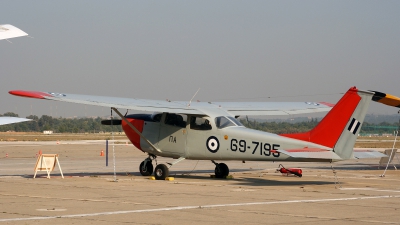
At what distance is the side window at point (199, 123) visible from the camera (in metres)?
19.2

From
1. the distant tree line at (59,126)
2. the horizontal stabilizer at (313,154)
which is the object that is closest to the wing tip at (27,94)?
the horizontal stabilizer at (313,154)

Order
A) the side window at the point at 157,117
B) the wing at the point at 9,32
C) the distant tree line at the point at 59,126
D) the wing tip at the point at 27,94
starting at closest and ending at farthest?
the wing at the point at 9,32 → the wing tip at the point at 27,94 → the side window at the point at 157,117 → the distant tree line at the point at 59,126

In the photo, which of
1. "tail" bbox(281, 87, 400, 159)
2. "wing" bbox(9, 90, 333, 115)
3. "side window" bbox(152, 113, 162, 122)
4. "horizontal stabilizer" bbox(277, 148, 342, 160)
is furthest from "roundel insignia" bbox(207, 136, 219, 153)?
"tail" bbox(281, 87, 400, 159)

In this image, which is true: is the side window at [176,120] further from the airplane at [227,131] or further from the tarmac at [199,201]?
the tarmac at [199,201]

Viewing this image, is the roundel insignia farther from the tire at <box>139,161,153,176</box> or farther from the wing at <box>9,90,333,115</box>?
the tire at <box>139,161,153,176</box>

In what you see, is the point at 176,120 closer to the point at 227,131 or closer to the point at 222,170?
the point at 227,131

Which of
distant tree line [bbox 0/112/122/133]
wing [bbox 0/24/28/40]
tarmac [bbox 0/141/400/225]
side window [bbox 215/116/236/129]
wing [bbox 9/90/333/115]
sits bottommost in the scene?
tarmac [bbox 0/141/400/225]

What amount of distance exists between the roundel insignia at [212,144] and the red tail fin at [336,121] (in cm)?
325

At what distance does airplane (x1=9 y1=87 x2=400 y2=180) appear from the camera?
1616 cm

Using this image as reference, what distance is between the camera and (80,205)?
12516 mm

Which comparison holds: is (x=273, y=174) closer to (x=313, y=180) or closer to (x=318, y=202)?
(x=313, y=180)

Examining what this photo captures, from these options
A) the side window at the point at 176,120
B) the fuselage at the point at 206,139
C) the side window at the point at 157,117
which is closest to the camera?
the fuselage at the point at 206,139

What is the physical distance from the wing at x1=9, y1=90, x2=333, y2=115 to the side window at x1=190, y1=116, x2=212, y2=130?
0.25 meters

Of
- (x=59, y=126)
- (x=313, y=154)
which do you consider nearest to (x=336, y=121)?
(x=313, y=154)
